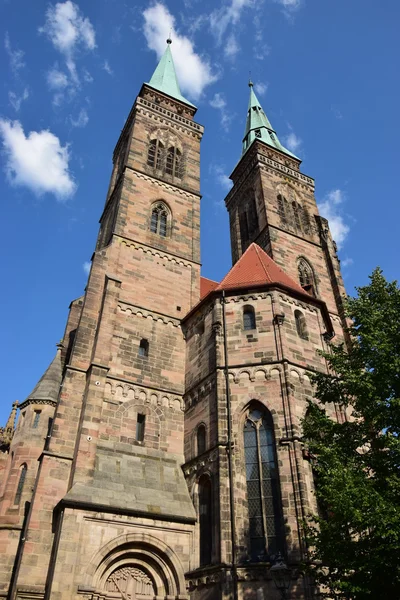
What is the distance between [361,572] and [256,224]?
23.4 m

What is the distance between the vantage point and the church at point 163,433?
12320 mm

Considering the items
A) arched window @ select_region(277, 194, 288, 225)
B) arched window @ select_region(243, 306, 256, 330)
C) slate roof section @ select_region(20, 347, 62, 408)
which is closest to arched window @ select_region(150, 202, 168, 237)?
slate roof section @ select_region(20, 347, 62, 408)

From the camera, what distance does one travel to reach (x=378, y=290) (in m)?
12.2

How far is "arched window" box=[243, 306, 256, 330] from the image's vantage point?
16.4 m

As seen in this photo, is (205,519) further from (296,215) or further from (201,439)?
(296,215)

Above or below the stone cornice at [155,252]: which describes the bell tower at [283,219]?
above

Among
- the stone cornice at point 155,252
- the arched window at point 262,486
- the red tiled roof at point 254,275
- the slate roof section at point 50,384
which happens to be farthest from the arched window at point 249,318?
the slate roof section at point 50,384

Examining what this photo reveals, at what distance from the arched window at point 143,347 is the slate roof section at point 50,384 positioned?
3453 mm

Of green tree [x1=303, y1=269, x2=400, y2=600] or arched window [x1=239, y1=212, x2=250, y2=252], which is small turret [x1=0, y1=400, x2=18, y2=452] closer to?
green tree [x1=303, y1=269, x2=400, y2=600]

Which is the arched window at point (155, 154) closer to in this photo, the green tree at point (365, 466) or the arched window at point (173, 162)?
the arched window at point (173, 162)

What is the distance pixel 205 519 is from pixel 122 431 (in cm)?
381

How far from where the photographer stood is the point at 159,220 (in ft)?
75.4

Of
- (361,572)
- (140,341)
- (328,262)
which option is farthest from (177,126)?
(361,572)

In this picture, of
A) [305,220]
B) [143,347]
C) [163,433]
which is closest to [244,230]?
[305,220]
